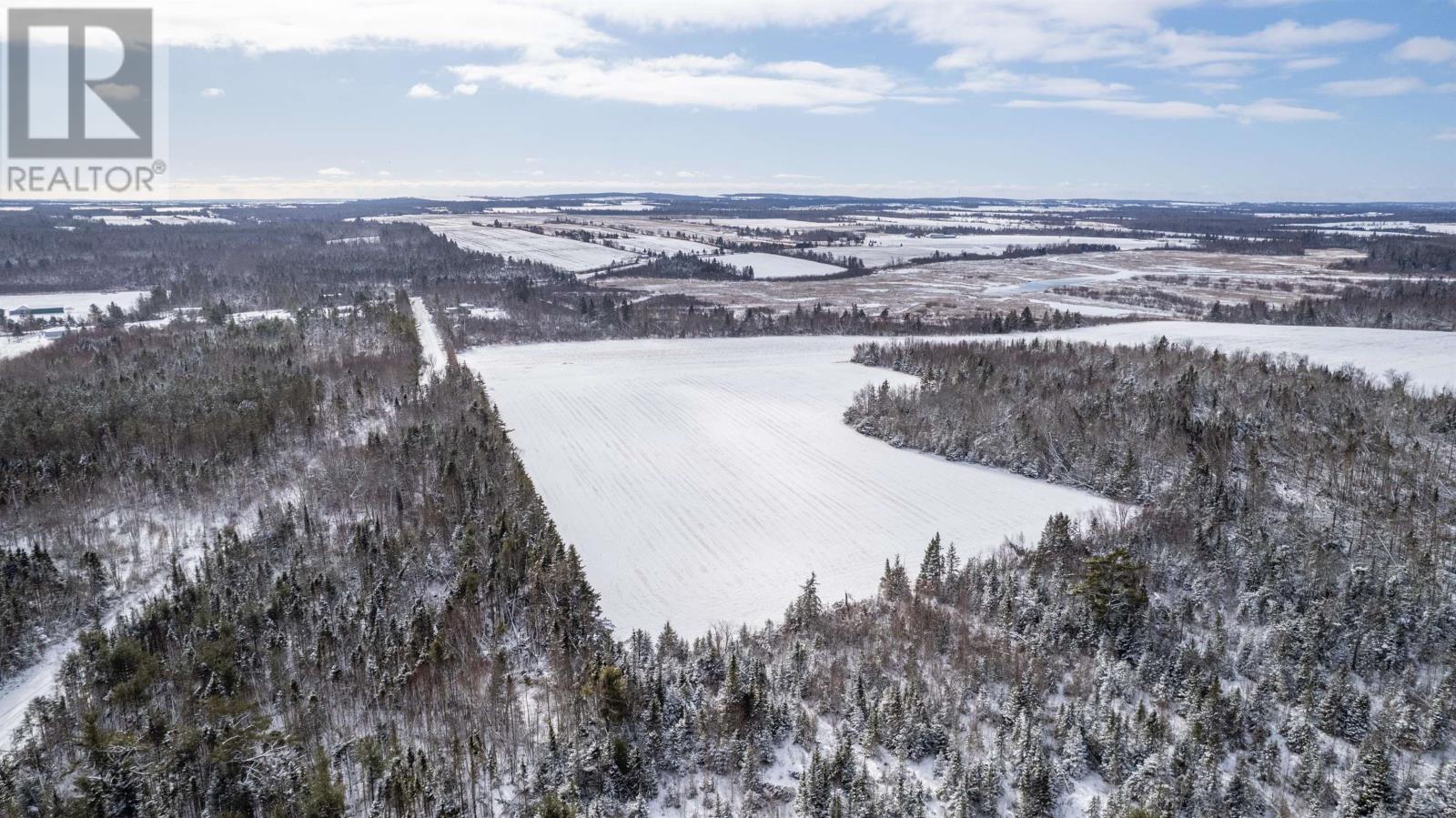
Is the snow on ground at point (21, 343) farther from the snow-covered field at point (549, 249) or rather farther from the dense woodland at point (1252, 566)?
the dense woodland at point (1252, 566)

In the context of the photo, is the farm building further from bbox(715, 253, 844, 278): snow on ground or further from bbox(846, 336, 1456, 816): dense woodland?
bbox(846, 336, 1456, 816): dense woodland

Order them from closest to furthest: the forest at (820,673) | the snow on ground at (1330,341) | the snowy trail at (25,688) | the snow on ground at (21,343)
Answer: the forest at (820,673) → the snowy trail at (25,688) → the snow on ground at (1330,341) → the snow on ground at (21,343)

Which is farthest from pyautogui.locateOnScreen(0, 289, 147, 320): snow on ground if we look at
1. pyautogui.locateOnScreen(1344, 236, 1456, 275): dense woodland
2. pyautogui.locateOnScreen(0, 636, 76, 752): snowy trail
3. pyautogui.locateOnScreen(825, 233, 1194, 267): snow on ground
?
pyautogui.locateOnScreen(1344, 236, 1456, 275): dense woodland

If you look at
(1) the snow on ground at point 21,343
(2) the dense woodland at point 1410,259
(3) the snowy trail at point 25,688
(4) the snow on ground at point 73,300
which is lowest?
(3) the snowy trail at point 25,688

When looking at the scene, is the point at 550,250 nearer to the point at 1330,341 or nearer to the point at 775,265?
the point at 775,265

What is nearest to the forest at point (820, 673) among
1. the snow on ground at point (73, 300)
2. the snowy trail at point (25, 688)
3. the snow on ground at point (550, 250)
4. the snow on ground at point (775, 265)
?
the snowy trail at point (25, 688)

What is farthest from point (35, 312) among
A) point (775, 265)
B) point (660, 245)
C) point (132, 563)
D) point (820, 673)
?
point (820, 673)
